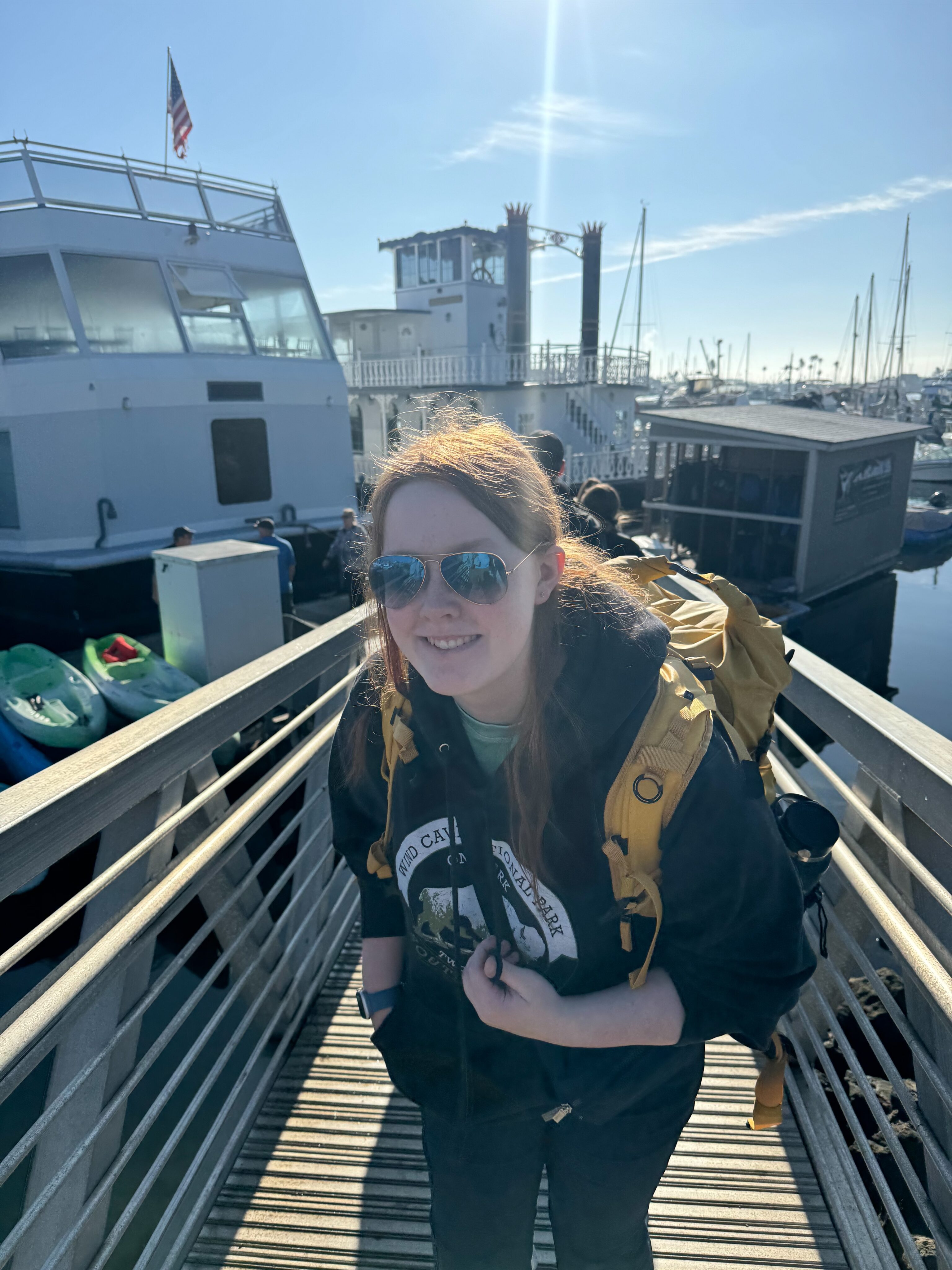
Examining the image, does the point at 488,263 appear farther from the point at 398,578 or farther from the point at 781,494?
the point at 398,578

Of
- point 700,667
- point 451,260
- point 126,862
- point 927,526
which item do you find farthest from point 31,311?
point 927,526

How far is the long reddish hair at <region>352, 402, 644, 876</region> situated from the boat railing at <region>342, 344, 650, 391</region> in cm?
2181

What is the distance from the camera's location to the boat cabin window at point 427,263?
25875 millimetres

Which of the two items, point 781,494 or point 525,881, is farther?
point 781,494

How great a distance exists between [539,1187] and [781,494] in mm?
15771

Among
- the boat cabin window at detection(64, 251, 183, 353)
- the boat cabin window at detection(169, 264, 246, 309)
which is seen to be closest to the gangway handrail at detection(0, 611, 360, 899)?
the boat cabin window at detection(64, 251, 183, 353)

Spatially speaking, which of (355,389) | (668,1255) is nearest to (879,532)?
(355,389)

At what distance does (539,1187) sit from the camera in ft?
5.04

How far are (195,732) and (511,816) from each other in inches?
39.2

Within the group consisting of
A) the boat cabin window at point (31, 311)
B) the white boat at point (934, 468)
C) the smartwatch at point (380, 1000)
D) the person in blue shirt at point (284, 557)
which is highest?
the boat cabin window at point (31, 311)

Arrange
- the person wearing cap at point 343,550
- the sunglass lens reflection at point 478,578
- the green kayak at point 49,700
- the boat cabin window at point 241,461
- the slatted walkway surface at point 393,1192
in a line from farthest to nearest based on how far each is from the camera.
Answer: the boat cabin window at point 241,461, the person wearing cap at point 343,550, the green kayak at point 49,700, the slatted walkway surface at point 393,1192, the sunglass lens reflection at point 478,578

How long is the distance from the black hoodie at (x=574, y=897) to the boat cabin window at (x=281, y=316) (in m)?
10.9

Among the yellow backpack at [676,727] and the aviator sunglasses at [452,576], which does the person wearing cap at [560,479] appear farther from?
the aviator sunglasses at [452,576]

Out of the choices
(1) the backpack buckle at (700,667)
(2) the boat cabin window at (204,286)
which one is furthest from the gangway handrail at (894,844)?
(2) the boat cabin window at (204,286)
